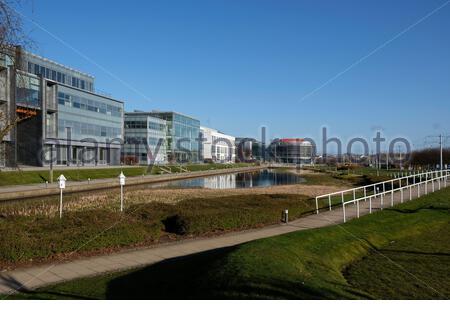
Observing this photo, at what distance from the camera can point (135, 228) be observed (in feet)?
45.8

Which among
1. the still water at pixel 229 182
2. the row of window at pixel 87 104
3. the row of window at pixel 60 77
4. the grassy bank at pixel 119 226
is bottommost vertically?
the still water at pixel 229 182

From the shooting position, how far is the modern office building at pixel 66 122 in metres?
58.8

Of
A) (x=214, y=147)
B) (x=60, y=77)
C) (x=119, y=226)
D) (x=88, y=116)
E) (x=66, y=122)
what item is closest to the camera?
(x=119, y=226)

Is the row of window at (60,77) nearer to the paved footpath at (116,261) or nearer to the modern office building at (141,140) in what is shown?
the modern office building at (141,140)

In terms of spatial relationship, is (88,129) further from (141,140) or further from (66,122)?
(141,140)

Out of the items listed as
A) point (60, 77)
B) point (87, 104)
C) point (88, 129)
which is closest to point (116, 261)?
point (88, 129)

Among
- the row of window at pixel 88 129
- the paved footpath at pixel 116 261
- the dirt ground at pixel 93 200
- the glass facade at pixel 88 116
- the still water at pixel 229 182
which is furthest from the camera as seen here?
the glass facade at pixel 88 116

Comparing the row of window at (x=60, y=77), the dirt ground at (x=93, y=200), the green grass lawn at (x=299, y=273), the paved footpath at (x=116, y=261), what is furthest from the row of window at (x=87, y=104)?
the green grass lawn at (x=299, y=273)

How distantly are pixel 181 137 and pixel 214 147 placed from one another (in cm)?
4432

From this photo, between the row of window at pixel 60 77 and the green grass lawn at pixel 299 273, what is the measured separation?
53.4 m

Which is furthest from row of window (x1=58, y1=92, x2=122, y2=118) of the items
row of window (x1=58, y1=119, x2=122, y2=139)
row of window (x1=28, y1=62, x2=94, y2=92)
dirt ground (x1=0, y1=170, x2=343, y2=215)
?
dirt ground (x1=0, y1=170, x2=343, y2=215)

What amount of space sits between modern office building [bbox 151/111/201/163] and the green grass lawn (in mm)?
95484

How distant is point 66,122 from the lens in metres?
64.4

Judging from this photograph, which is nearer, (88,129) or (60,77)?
(60,77)
